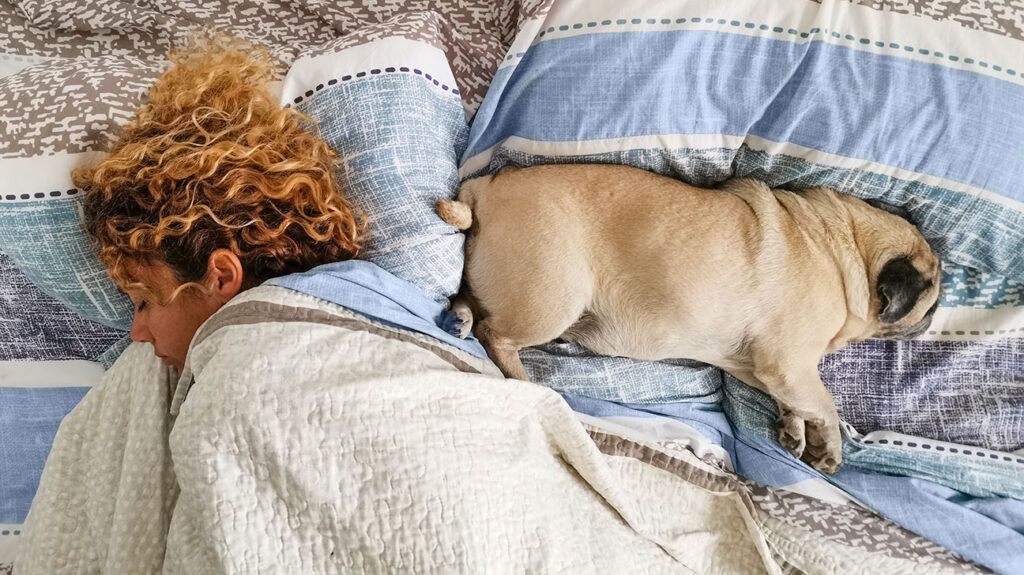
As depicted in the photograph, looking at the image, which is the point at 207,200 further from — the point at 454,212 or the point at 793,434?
the point at 793,434

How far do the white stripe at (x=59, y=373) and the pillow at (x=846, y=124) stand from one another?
109cm

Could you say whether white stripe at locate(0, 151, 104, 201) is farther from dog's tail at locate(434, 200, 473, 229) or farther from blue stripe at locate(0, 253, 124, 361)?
dog's tail at locate(434, 200, 473, 229)

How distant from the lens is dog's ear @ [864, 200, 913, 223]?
1546mm

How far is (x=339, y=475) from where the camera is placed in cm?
117

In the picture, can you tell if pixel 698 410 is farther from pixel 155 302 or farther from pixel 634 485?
pixel 155 302

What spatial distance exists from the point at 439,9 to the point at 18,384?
1.45 m

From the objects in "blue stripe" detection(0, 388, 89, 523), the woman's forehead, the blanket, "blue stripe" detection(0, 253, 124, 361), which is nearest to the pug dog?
the blanket

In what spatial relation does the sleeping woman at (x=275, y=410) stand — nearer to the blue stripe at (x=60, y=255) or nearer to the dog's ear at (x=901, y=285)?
the blue stripe at (x=60, y=255)

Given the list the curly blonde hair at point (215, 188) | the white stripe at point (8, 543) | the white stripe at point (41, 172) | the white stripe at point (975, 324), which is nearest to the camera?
the curly blonde hair at point (215, 188)

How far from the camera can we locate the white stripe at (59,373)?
173 cm

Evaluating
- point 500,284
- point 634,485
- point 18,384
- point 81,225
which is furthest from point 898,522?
point 18,384

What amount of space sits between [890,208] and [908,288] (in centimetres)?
19

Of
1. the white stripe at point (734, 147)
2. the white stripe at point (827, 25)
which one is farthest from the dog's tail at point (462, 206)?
the white stripe at point (827, 25)

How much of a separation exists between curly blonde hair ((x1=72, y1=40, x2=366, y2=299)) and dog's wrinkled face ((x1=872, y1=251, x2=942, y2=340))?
1172 mm
